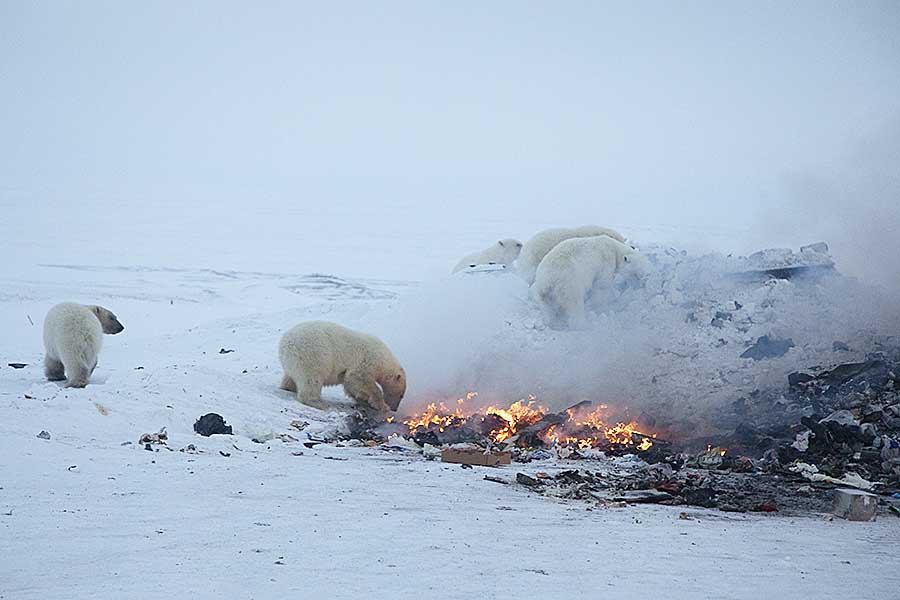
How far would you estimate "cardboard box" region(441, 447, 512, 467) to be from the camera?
349 inches

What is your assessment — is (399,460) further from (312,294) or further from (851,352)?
(312,294)

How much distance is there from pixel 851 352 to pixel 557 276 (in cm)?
394

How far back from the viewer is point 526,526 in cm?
615

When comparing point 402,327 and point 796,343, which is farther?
point 402,327

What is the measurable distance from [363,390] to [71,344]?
3481 millimetres

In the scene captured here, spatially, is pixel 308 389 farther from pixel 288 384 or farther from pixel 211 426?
pixel 211 426

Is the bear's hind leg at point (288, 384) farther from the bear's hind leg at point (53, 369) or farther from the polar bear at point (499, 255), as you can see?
the polar bear at point (499, 255)

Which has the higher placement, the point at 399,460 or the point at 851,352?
the point at 851,352

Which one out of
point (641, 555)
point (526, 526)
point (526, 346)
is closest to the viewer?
point (641, 555)

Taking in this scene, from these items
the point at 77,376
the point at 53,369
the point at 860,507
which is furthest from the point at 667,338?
the point at 53,369

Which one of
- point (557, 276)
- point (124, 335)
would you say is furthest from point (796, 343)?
point (124, 335)

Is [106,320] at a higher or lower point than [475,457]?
higher

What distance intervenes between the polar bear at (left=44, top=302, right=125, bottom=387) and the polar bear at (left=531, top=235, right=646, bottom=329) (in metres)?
5.97

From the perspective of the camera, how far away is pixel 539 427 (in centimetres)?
1083
